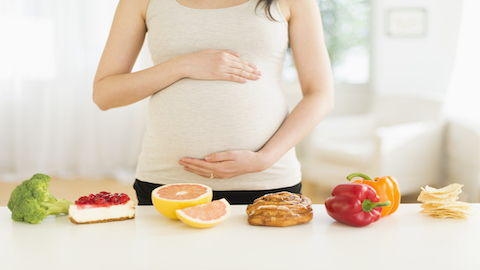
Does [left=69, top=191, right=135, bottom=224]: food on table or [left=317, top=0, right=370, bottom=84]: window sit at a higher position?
[left=317, top=0, right=370, bottom=84]: window

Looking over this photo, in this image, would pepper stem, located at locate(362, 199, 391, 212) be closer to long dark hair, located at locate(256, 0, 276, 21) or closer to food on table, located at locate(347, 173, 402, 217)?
food on table, located at locate(347, 173, 402, 217)

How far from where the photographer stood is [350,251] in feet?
2.28

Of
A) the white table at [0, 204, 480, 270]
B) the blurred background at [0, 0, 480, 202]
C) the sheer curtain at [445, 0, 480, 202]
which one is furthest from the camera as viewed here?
the blurred background at [0, 0, 480, 202]

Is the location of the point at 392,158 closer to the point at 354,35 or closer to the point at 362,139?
the point at 362,139

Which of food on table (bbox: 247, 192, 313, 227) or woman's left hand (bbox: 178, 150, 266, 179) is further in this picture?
woman's left hand (bbox: 178, 150, 266, 179)

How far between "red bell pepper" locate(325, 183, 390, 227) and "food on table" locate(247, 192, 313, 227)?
0.05 meters

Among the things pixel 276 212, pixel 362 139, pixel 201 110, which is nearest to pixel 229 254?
pixel 276 212

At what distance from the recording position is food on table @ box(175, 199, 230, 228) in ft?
2.60

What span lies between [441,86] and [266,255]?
12.5 ft

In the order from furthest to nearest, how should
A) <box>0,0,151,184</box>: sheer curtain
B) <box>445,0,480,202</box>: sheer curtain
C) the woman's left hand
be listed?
<box>0,0,151,184</box>: sheer curtain
<box>445,0,480,202</box>: sheer curtain
the woman's left hand

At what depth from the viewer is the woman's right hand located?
43.4 inches

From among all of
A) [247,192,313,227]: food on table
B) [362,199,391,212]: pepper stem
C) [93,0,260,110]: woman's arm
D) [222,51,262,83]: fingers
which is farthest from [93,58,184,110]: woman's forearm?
[362,199,391,212]: pepper stem

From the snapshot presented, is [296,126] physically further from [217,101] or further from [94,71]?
[94,71]

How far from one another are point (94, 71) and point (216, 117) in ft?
10.3
